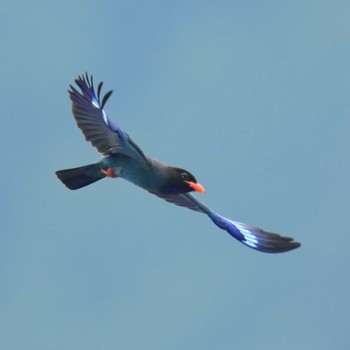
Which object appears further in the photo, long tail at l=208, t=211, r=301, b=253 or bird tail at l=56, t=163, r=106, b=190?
bird tail at l=56, t=163, r=106, b=190

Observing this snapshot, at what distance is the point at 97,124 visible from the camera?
25.0 metres

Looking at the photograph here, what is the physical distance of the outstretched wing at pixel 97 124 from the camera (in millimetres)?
24531

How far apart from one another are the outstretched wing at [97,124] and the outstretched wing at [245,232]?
166cm

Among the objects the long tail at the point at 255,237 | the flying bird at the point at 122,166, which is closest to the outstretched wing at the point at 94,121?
the flying bird at the point at 122,166

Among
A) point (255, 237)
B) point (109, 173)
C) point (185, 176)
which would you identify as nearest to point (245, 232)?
point (255, 237)

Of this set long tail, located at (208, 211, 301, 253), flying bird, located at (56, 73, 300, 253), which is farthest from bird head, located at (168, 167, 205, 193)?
long tail, located at (208, 211, 301, 253)

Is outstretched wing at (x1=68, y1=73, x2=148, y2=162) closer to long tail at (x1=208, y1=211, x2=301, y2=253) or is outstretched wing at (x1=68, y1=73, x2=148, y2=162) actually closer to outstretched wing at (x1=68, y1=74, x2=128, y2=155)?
outstretched wing at (x1=68, y1=74, x2=128, y2=155)

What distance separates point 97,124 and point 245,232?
3744 millimetres

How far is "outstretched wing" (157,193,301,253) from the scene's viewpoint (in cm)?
2547

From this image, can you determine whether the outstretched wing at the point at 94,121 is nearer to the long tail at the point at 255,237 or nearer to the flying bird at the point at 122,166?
the flying bird at the point at 122,166

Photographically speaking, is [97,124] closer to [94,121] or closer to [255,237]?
[94,121]

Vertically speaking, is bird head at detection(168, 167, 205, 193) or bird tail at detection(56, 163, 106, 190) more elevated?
bird tail at detection(56, 163, 106, 190)

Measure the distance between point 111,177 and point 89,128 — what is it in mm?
1047

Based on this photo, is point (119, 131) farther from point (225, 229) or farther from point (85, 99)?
point (225, 229)
